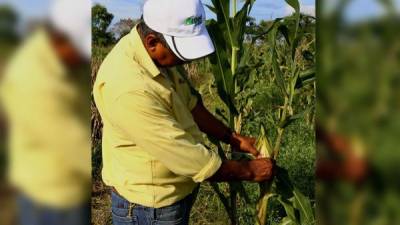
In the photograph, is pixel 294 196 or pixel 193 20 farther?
pixel 294 196

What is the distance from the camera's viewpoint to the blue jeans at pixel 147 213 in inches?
44.8

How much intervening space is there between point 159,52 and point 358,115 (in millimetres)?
682

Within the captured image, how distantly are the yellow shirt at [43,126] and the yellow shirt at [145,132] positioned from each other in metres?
0.29

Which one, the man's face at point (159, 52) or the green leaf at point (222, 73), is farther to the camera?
the green leaf at point (222, 73)

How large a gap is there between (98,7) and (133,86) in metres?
1.40

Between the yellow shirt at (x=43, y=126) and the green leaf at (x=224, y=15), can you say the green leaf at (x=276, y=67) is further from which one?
the yellow shirt at (x=43, y=126)

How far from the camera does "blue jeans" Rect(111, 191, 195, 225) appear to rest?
114 cm

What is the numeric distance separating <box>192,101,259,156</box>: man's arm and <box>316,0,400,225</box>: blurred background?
33.8 inches

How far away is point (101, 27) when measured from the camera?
268cm

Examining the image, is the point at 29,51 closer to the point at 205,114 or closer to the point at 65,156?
the point at 65,156

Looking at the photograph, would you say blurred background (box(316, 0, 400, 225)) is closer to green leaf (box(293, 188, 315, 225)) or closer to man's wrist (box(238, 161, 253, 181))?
man's wrist (box(238, 161, 253, 181))

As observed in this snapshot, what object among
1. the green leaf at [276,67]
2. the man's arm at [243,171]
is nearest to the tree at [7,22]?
the man's arm at [243,171]

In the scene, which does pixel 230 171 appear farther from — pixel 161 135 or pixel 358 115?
pixel 358 115

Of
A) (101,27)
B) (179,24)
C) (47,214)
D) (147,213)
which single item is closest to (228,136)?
(147,213)
